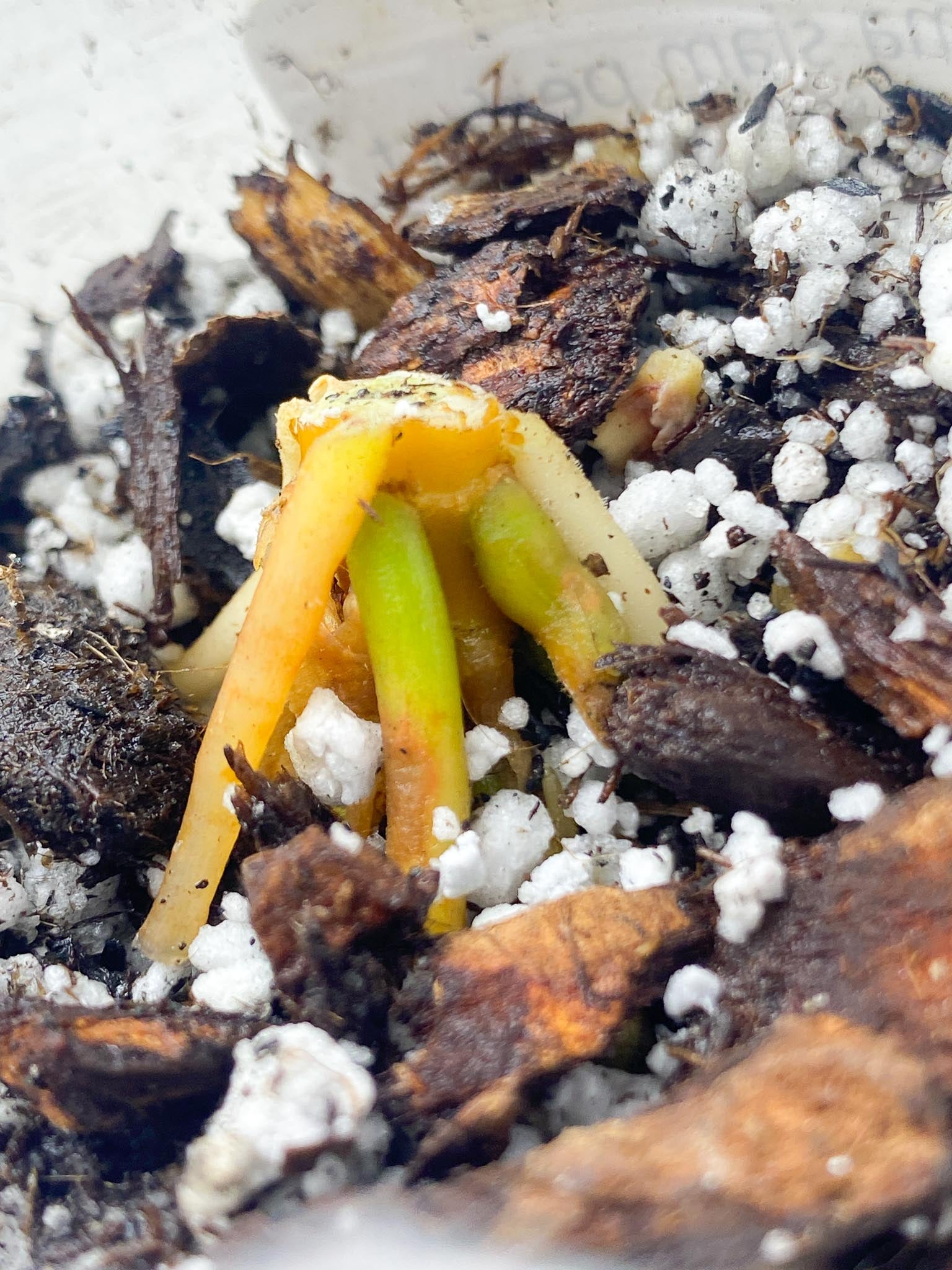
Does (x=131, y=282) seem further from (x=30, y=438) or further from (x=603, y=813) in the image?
(x=603, y=813)

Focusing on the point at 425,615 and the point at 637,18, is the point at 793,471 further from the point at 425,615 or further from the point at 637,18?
the point at 637,18

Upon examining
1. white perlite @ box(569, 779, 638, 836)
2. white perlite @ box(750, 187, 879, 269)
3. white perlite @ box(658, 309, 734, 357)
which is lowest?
white perlite @ box(569, 779, 638, 836)

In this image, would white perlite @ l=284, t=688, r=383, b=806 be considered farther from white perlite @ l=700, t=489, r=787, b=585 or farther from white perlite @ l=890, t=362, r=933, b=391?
white perlite @ l=890, t=362, r=933, b=391

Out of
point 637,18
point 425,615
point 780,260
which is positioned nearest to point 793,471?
point 780,260

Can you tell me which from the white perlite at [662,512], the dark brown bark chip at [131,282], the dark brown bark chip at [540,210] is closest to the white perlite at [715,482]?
the white perlite at [662,512]

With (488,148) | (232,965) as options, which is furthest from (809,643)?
(488,148)

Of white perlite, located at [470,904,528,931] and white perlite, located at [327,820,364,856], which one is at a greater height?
white perlite, located at [327,820,364,856]

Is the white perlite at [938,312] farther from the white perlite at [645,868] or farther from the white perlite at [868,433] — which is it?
the white perlite at [645,868]

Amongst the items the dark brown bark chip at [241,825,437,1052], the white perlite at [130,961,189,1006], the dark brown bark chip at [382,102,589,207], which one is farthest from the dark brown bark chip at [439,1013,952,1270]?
the dark brown bark chip at [382,102,589,207]
